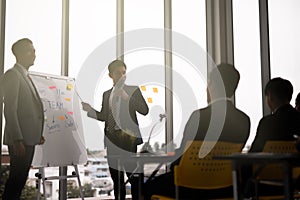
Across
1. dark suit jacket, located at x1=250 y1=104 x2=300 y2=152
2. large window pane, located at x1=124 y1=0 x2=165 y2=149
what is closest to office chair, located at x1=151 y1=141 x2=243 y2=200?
dark suit jacket, located at x1=250 y1=104 x2=300 y2=152

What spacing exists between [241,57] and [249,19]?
524 mm

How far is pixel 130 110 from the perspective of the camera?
4.12 meters

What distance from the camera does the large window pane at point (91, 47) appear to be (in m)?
5.05

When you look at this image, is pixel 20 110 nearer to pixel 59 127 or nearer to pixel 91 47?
pixel 59 127

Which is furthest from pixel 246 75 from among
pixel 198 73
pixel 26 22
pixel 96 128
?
pixel 26 22

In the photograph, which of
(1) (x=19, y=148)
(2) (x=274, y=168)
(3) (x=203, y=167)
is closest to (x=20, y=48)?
(1) (x=19, y=148)

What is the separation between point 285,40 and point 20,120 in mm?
3604

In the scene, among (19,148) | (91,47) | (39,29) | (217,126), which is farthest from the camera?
(91,47)

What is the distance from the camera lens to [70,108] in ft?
14.9

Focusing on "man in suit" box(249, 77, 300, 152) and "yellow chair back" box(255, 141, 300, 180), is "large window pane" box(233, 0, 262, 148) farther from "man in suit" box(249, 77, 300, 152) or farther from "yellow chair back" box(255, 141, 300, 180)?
"yellow chair back" box(255, 141, 300, 180)

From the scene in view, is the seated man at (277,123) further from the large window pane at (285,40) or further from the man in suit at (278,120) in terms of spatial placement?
the large window pane at (285,40)

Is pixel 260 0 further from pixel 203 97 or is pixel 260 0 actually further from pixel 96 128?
pixel 96 128

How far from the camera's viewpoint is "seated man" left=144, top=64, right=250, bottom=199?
98.3 inches

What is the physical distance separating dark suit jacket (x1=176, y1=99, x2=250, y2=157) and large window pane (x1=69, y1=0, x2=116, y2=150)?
2496mm
